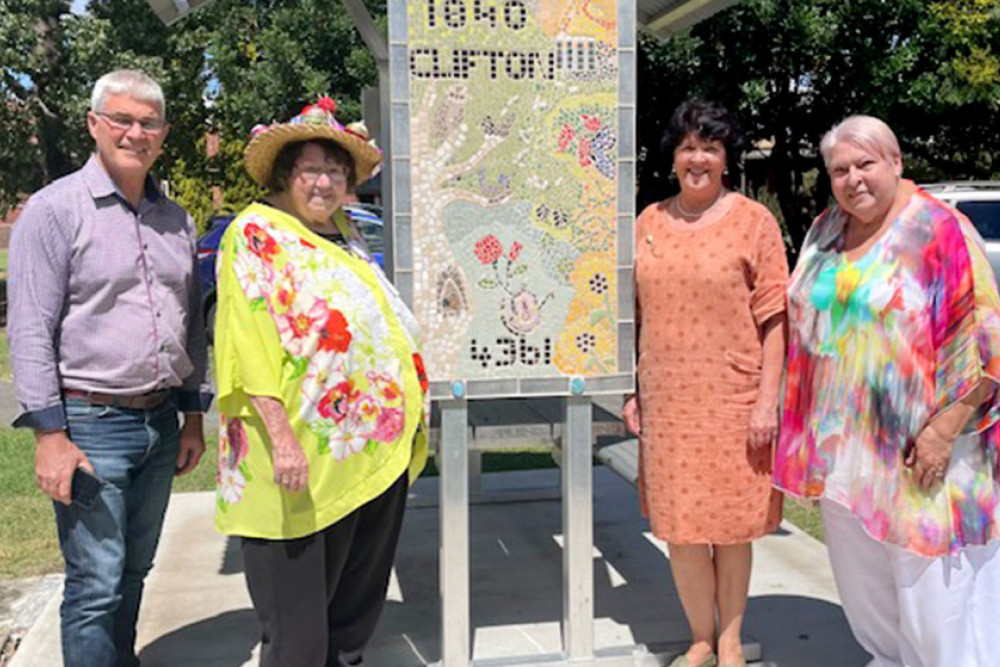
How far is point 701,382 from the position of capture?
3191 millimetres

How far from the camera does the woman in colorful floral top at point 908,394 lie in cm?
281

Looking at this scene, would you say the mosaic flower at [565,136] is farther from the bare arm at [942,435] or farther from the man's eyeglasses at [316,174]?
the bare arm at [942,435]

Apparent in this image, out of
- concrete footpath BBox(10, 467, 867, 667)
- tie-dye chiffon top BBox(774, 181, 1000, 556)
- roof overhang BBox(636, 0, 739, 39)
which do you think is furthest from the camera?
roof overhang BBox(636, 0, 739, 39)

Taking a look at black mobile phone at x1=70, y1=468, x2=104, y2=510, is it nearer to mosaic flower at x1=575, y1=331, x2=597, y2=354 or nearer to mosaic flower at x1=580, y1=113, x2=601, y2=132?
mosaic flower at x1=575, y1=331, x2=597, y2=354

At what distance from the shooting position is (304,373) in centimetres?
275

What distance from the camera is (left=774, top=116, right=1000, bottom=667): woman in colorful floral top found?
2.81m

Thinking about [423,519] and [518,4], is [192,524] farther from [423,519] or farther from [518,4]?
[518,4]

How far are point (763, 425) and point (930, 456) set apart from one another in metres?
0.51

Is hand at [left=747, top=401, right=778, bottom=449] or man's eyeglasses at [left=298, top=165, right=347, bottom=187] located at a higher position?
man's eyeglasses at [left=298, top=165, right=347, bottom=187]

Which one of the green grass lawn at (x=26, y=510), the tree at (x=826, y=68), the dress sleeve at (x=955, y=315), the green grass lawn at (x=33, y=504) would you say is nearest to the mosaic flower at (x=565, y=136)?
the dress sleeve at (x=955, y=315)

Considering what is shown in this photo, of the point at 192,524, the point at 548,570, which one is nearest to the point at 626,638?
the point at 548,570

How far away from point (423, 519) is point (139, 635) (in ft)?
6.17

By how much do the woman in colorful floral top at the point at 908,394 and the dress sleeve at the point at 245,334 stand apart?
1.54 meters

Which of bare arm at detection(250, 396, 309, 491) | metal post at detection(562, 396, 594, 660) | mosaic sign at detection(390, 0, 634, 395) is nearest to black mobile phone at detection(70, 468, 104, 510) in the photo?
bare arm at detection(250, 396, 309, 491)
